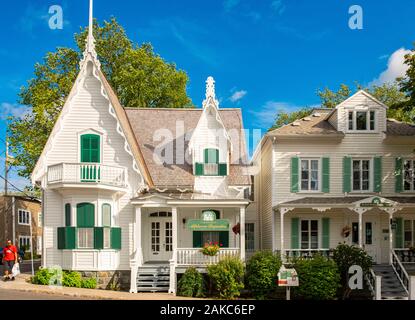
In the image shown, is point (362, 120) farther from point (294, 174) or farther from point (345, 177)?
point (294, 174)

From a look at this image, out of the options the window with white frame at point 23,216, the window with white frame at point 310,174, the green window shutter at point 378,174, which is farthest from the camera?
the window with white frame at point 23,216

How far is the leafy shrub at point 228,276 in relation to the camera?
76.1 ft

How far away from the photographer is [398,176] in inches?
1071

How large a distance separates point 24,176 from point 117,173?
16678 millimetres

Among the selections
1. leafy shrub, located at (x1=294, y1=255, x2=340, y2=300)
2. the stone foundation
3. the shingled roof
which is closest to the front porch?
the stone foundation

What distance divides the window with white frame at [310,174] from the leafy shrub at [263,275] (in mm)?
4948

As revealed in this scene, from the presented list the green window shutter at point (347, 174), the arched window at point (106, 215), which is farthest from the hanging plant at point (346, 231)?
the arched window at point (106, 215)

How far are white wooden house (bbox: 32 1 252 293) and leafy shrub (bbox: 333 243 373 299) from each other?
13.5ft

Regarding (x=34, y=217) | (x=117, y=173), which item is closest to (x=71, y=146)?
(x=117, y=173)

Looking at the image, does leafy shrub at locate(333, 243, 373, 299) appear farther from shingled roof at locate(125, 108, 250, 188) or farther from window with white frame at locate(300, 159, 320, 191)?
shingled roof at locate(125, 108, 250, 188)

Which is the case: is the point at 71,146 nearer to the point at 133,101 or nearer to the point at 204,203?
the point at 204,203

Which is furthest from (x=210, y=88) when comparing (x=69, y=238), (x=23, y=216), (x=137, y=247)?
(x=23, y=216)

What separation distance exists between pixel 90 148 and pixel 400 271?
580 inches

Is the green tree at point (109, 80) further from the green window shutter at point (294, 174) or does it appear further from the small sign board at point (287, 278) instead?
the small sign board at point (287, 278)
